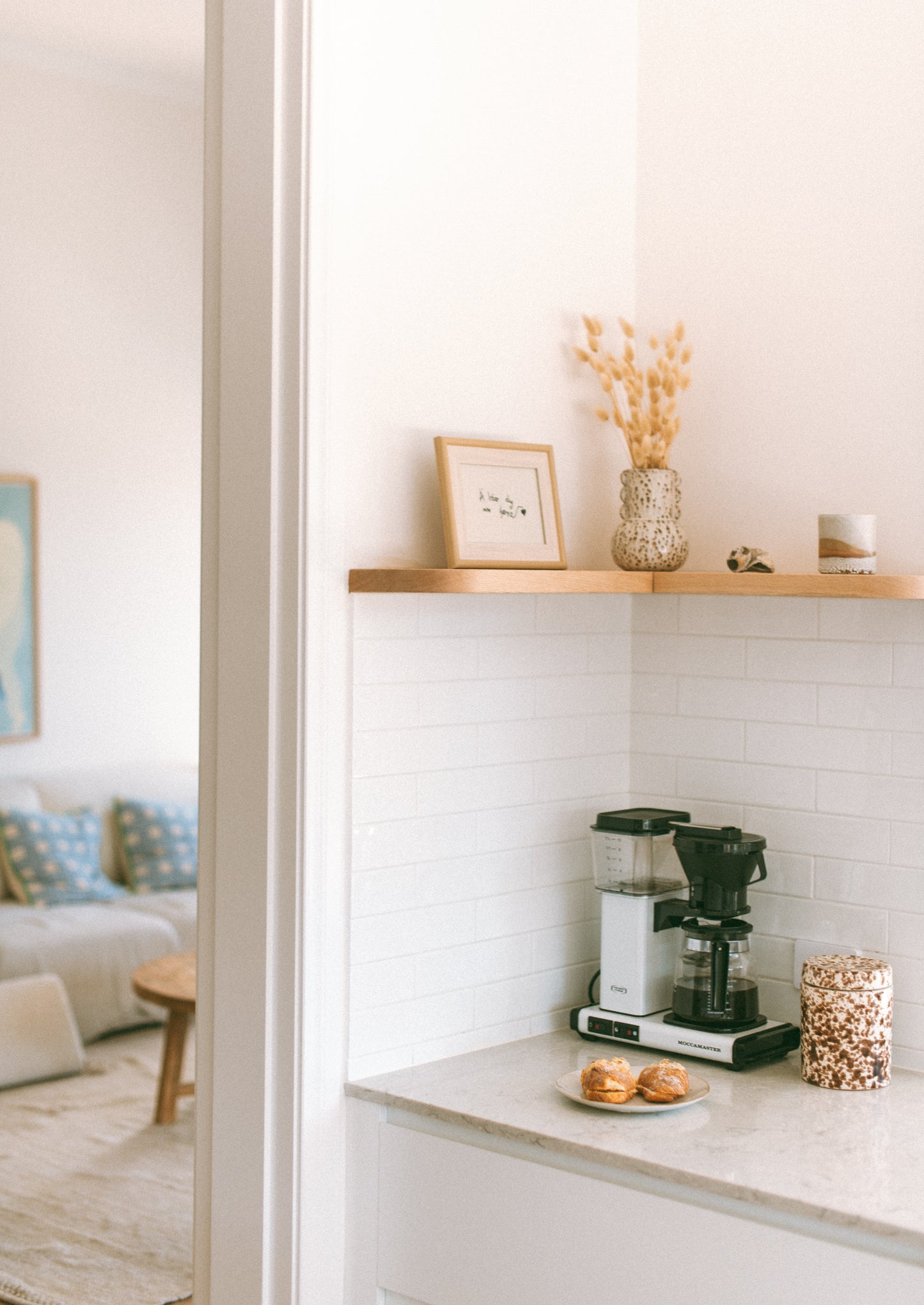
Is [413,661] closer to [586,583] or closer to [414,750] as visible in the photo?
[414,750]

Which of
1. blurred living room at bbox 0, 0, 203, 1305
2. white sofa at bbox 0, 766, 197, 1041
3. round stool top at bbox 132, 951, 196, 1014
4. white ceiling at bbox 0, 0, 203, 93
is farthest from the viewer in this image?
white ceiling at bbox 0, 0, 203, 93

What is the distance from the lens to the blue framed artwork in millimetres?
5605

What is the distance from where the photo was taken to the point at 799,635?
232 centimetres

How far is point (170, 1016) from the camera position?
4.30 metres

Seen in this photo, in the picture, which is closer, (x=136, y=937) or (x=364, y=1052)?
(x=364, y=1052)

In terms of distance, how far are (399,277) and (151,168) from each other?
14.0 ft

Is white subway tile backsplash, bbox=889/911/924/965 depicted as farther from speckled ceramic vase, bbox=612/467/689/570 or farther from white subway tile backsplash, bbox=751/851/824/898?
speckled ceramic vase, bbox=612/467/689/570

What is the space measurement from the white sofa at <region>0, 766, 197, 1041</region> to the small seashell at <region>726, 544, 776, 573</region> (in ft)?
10.9

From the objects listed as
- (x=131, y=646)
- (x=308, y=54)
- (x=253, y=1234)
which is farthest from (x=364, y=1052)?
(x=131, y=646)

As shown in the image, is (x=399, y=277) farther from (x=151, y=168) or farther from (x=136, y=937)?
(x=151, y=168)

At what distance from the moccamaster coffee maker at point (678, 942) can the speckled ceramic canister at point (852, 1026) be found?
0.12 metres

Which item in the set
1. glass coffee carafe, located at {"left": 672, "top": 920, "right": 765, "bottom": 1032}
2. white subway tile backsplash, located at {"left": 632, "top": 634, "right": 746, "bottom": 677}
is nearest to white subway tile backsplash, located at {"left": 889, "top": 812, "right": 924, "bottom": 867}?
glass coffee carafe, located at {"left": 672, "top": 920, "right": 765, "bottom": 1032}

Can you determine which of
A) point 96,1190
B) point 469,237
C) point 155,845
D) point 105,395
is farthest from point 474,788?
point 105,395

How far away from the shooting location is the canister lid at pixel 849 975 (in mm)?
2088
